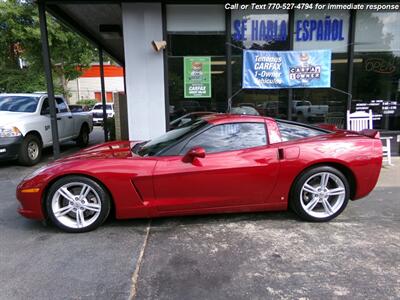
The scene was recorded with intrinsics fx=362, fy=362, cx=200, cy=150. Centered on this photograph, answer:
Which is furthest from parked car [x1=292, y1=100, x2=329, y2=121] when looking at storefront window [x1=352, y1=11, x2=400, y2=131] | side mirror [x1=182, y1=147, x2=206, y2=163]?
side mirror [x1=182, y1=147, x2=206, y2=163]

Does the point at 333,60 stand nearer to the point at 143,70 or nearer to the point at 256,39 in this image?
the point at 256,39

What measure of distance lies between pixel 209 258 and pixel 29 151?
619cm

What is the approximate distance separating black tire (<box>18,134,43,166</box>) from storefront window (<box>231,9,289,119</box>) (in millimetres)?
4601

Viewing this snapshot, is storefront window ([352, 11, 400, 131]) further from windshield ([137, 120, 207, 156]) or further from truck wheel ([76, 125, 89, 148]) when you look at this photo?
truck wheel ([76, 125, 89, 148])

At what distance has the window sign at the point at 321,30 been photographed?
725cm

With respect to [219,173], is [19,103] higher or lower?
higher

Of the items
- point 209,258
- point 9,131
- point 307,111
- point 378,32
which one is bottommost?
point 209,258

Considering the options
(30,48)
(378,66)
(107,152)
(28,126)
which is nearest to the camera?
(107,152)

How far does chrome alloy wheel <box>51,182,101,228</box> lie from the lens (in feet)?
12.8

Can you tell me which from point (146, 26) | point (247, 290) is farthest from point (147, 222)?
point (146, 26)

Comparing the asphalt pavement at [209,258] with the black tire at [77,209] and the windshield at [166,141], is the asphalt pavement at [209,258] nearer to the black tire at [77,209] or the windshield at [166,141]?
the black tire at [77,209]

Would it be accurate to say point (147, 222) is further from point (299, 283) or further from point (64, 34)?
point (64, 34)

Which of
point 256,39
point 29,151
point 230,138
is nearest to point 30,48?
point 29,151

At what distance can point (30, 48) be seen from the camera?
24500mm
